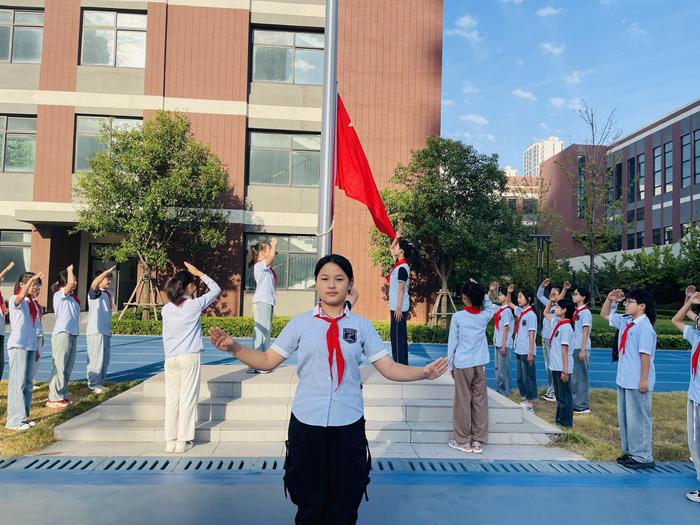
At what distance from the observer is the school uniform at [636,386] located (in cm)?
514

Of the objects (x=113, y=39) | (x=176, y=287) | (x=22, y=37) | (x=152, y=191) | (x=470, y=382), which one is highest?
(x=113, y=39)

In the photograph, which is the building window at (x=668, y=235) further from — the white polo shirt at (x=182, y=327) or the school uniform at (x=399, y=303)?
the white polo shirt at (x=182, y=327)

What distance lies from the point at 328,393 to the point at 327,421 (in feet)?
0.50

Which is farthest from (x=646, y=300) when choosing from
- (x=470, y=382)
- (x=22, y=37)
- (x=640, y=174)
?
(x=640, y=174)

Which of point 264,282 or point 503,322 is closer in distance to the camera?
point 264,282

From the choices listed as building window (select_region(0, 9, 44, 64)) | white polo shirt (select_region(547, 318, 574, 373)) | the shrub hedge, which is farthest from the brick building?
white polo shirt (select_region(547, 318, 574, 373))

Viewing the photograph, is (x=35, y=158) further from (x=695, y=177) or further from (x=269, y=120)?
(x=695, y=177)

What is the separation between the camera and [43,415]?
6711mm

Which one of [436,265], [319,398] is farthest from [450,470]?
[436,265]

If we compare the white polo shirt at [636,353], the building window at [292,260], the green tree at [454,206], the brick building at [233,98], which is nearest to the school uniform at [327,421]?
the white polo shirt at [636,353]

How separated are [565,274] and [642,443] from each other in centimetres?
2521

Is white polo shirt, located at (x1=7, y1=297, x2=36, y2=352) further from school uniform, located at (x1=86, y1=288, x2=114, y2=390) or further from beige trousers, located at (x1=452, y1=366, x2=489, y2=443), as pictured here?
→ beige trousers, located at (x1=452, y1=366, x2=489, y2=443)

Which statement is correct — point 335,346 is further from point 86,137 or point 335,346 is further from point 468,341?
point 86,137

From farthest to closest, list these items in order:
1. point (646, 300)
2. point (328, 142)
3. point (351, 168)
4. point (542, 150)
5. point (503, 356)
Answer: point (542, 150), point (503, 356), point (351, 168), point (328, 142), point (646, 300)
